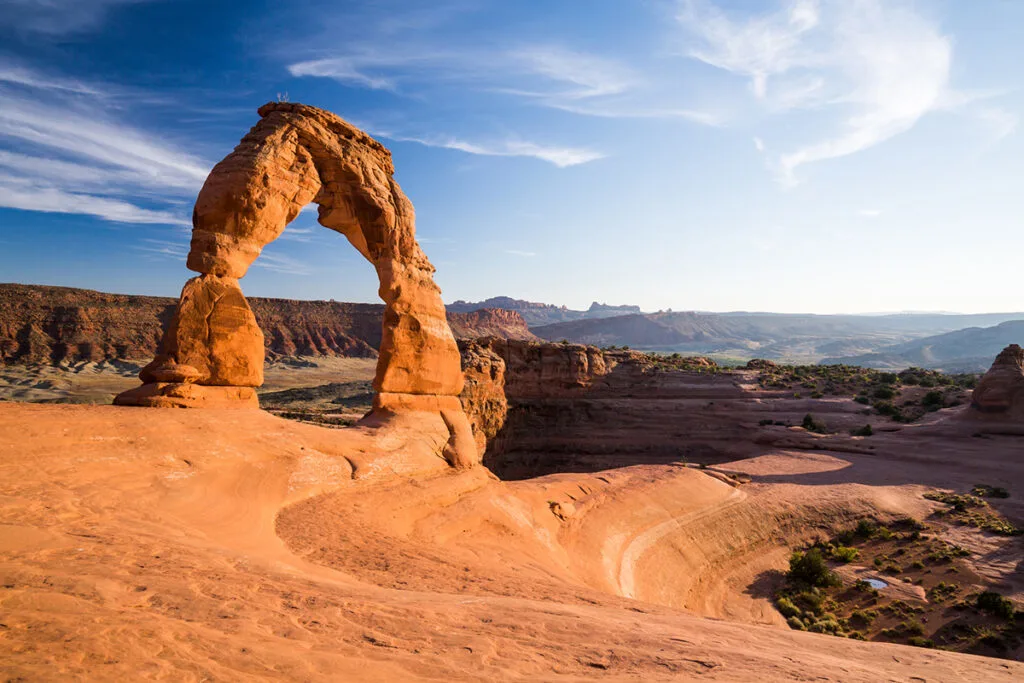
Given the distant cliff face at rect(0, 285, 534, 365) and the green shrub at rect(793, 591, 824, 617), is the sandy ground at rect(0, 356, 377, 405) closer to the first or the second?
the distant cliff face at rect(0, 285, 534, 365)

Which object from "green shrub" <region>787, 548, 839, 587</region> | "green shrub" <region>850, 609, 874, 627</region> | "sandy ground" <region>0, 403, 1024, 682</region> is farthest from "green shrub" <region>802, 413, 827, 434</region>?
"green shrub" <region>850, 609, 874, 627</region>

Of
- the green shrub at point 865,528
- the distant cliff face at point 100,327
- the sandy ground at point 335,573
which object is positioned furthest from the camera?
the distant cliff face at point 100,327

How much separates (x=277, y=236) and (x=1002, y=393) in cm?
3577

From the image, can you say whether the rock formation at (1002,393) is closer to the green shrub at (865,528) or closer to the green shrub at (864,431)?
the green shrub at (864,431)

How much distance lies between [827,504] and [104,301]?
84.3 meters

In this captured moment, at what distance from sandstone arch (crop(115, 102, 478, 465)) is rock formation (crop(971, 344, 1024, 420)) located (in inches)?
1198

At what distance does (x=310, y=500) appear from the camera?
8422 mm

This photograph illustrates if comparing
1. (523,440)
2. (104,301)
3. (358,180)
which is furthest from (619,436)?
(104,301)

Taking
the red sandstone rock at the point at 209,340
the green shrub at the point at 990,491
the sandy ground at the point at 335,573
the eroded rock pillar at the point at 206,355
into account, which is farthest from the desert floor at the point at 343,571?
the green shrub at the point at 990,491

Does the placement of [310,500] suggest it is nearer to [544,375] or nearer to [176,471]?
[176,471]

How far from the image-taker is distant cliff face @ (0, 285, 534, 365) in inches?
2372

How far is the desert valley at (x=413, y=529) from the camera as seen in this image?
4.13 metres

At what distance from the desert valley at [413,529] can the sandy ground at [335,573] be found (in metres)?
0.03

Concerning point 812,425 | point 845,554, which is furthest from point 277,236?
point 812,425
